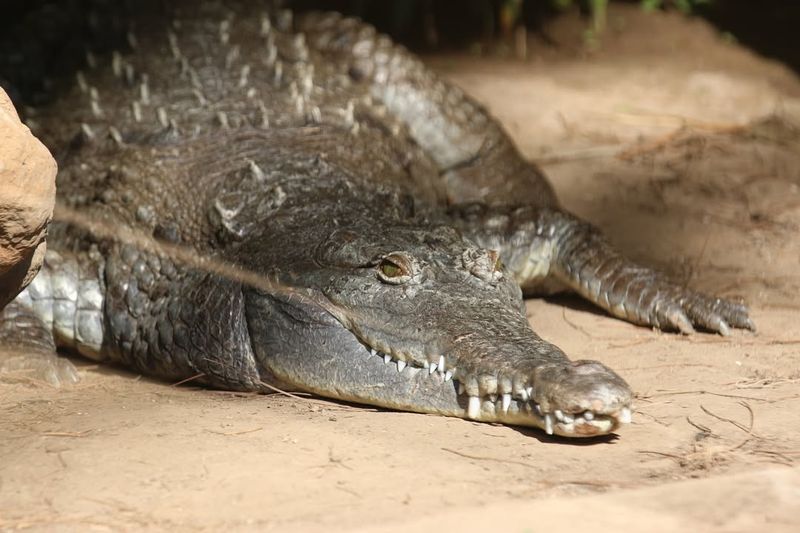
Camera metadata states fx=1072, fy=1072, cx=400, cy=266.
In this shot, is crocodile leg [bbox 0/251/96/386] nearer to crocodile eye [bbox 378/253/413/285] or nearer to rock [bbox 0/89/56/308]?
rock [bbox 0/89/56/308]

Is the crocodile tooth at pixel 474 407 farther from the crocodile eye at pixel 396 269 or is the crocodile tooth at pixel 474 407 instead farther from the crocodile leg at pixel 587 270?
the crocodile leg at pixel 587 270

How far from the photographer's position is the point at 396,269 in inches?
153

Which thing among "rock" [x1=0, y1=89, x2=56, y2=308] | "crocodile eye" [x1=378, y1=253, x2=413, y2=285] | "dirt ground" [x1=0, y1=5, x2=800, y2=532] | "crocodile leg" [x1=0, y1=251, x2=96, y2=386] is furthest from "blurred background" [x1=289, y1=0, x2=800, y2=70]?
"rock" [x1=0, y1=89, x2=56, y2=308]

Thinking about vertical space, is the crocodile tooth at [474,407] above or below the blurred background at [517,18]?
below

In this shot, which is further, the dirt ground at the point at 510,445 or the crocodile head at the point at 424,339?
the crocodile head at the point at 424,339

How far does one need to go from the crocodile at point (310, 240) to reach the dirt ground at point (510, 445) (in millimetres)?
144

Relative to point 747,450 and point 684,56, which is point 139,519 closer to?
point 747,450

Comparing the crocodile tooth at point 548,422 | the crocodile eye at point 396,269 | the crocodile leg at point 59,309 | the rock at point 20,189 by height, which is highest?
the rock at point 20,189

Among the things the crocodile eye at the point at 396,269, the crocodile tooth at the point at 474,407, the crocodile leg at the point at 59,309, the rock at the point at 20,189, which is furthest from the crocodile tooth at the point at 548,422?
the crocodile leg at the point at 59,309

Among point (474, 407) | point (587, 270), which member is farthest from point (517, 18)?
point (474, 407)

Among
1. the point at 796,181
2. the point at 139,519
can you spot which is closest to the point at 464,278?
the point at 139,519

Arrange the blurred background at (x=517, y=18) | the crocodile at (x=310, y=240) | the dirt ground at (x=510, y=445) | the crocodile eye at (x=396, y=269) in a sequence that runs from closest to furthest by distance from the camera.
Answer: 1. the dirt ground at (x=510, y=445)
2. the crocodile at (x=310, y=240)
3. the crocodile eye at (x=396, y=269)
4. the blurred background at (x=517, y=18)

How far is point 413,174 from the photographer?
5.55 metres

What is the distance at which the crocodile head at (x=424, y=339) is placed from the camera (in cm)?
327
